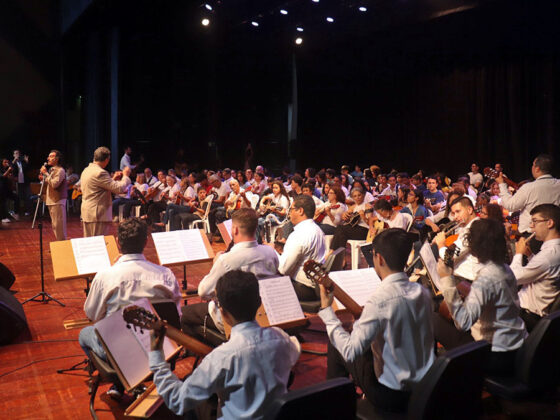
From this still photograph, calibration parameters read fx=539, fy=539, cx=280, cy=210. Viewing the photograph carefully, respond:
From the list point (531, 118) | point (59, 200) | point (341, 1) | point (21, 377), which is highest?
point (341, 1)

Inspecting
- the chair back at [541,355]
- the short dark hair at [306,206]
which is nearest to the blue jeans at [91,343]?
the short dark hair at [306,206]

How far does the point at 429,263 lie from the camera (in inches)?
125

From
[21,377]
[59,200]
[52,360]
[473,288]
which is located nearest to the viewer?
[473,288]

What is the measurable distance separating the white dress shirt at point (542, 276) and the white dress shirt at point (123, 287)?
221 centimetres

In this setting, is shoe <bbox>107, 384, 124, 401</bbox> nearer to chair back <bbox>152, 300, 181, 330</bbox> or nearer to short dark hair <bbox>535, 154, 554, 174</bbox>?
chair back <bbox>152, 300, 181, 330</bbox>

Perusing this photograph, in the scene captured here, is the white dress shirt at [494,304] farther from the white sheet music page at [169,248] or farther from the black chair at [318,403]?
the white sheet music page at [169,248]

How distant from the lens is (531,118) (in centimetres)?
1462

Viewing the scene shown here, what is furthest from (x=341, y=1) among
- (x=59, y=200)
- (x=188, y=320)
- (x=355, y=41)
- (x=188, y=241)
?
(x=188, y=320)

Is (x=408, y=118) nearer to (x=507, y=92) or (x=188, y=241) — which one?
(x=507, y=92)

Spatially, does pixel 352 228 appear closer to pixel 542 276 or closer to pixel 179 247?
pixel 179 247

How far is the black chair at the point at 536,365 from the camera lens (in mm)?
2676

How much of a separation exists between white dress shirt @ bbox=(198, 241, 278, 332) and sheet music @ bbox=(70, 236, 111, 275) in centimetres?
87

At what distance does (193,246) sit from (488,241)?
2.45 metres

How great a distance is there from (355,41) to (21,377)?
1467 centimetres
